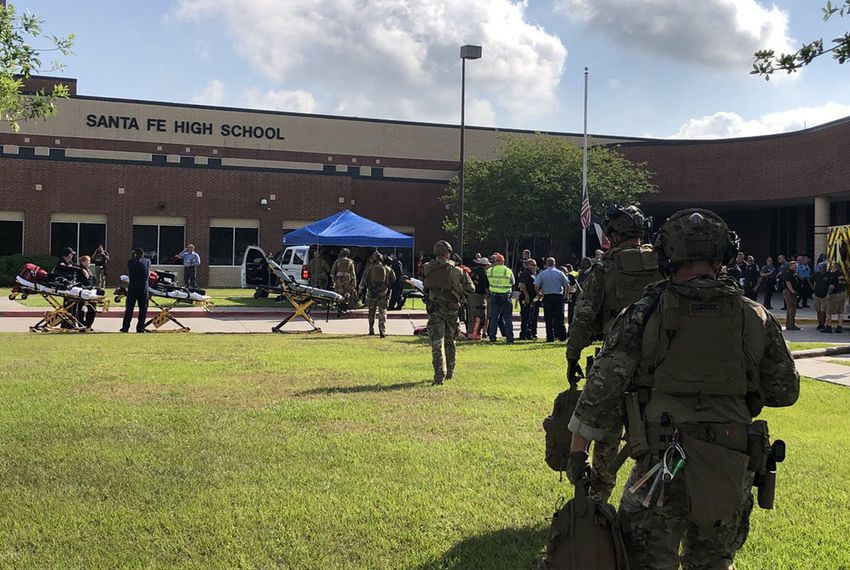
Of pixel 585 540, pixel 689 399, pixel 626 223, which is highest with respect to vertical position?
pixel 626 223

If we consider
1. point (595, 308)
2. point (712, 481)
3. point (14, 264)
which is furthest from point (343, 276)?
point (14, 264)

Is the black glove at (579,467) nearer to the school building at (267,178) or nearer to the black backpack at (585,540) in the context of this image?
the black backpack at (585,540)

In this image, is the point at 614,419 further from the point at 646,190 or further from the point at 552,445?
the point at 646,190

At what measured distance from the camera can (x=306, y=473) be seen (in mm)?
5957

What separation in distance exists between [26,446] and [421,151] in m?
42.7

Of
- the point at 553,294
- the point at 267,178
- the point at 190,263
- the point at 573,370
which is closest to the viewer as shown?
the point at 573,370

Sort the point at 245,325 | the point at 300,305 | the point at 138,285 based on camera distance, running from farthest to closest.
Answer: the point at 245,325
the point at 300,305
the point at 138,285

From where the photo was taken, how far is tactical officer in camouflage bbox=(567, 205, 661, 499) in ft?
16.9

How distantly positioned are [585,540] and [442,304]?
24.5 feet

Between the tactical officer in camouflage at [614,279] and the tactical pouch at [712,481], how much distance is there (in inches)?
79.1

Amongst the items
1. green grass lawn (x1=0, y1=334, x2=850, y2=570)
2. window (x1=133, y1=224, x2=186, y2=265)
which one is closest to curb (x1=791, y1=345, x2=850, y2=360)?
green grass lawn (x1=0, y1=334, x2=850, y2=570)

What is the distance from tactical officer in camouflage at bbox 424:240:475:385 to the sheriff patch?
7117 millimetres

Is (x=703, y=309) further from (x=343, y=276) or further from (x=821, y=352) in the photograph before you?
(x=343, y=276)

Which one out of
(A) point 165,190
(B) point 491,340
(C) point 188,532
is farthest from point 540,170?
(C) point 188,532
